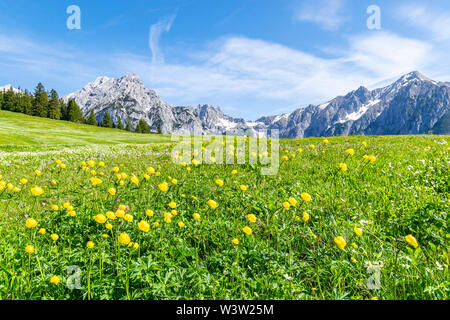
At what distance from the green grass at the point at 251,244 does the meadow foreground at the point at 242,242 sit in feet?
0.05

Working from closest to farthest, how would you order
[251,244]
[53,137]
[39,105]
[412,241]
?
[412,241]
[251,244]
[53,137]
[39,105]

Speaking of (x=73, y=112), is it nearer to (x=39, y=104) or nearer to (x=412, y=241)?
(x=39, y=104)

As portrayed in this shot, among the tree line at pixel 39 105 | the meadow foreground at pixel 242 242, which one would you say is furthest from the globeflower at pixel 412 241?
the tree line at pixel 39 105

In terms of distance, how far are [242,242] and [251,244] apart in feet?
0.37

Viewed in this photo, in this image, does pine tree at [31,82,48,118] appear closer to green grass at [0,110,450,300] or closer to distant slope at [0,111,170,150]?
distant slope at [0,111,170,150]

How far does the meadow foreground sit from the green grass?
0.05 ft

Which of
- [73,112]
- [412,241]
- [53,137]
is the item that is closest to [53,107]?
[73,112]

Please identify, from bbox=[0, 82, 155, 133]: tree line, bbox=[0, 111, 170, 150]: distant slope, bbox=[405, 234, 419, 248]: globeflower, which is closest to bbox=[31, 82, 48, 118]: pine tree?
bbox=[0, 82, 155, 133]: tree line

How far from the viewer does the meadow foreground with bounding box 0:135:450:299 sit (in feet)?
7.02

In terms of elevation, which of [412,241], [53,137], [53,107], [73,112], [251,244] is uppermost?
[53,107]

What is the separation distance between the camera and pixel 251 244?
113 inches

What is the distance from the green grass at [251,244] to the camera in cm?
214

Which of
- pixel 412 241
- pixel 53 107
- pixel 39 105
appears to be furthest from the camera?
pixel 53 107
